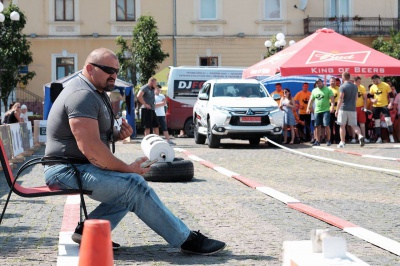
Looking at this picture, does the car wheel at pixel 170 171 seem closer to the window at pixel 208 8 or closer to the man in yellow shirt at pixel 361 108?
the man in yellow shirt at pixel 361 108

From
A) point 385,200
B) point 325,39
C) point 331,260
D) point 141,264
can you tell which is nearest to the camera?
point 331,260

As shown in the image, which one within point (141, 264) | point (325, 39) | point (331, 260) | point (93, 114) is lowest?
point (141, 264)

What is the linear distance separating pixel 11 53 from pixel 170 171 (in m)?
29.7

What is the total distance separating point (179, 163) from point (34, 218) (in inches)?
170

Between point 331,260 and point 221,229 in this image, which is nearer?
point 331,260

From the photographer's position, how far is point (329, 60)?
77.2 feet

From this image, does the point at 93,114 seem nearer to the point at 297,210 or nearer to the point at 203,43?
the point at 297,210

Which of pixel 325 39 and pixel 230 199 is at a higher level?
pixel 325 39

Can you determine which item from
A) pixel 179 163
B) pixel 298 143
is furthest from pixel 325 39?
pixel 179 163

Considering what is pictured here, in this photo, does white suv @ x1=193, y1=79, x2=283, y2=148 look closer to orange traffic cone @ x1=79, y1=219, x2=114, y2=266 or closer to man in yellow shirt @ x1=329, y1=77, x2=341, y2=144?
man in yellow shirt @ x1=329, y1=77, x2=341, y2=144

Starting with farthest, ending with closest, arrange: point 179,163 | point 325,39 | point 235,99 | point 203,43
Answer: point 203,43 → point 325,39 → point 235,99 → point 179,163

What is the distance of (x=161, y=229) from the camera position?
21.8ft

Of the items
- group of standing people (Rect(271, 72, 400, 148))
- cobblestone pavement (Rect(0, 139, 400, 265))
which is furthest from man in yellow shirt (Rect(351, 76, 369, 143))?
cobblestone pavement (Rect(0, 139, 400, 265))

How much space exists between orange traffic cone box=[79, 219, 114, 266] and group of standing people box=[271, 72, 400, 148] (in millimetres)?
18200
